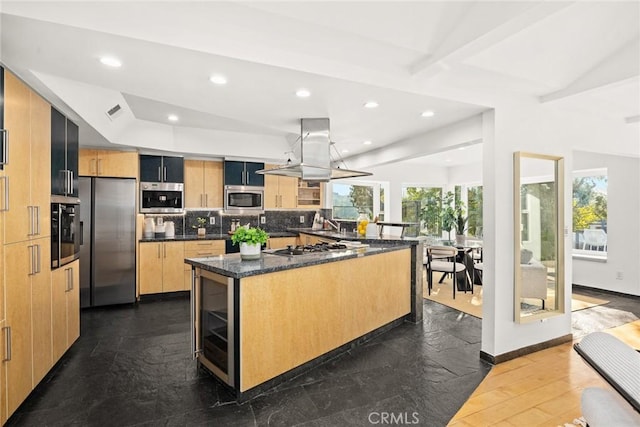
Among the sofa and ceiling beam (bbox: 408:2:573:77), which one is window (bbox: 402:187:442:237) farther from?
ceiling beam (bbox: 408:2:573:77)

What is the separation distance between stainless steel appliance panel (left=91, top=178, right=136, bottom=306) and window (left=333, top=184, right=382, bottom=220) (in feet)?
13.0

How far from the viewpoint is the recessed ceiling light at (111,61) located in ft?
6.97

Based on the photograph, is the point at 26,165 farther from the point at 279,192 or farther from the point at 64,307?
the point at 279,192

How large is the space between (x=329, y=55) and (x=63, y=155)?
2.40m

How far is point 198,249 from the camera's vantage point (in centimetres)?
536

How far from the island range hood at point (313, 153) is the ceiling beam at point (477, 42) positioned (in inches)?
49.6

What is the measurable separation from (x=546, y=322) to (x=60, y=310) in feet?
14.8

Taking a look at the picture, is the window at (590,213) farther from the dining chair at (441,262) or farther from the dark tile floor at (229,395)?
the dark tile floor at (229,395)

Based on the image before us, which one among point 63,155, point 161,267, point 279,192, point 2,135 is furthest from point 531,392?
point 279,192

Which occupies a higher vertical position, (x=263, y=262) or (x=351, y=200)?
(x=351, y=200)

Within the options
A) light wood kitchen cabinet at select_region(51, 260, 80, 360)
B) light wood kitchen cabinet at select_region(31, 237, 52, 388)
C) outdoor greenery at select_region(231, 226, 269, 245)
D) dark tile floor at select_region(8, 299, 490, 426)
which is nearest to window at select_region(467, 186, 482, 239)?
dark tile floor at select_region(8, 299, 490, 426)

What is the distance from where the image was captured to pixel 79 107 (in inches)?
118

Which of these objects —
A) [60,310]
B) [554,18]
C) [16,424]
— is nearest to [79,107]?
[60,310]

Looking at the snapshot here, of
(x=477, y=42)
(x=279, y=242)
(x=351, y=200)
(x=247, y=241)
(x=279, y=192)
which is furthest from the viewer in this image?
(x=351, y=200)
